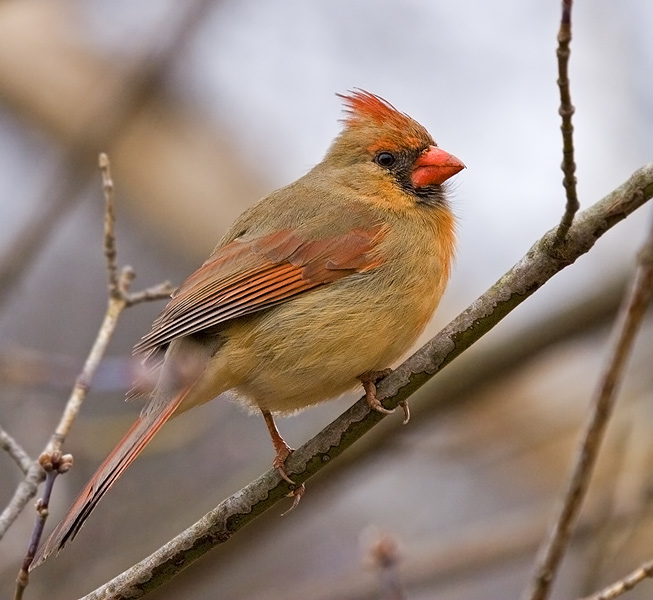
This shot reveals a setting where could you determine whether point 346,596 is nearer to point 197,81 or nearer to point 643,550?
point 643,550

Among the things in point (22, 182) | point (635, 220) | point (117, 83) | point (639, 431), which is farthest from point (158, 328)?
point (635, 220)

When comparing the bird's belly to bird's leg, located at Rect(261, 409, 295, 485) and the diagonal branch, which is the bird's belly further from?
the diagonal branch

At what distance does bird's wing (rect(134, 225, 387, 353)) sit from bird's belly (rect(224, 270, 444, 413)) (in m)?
0.06

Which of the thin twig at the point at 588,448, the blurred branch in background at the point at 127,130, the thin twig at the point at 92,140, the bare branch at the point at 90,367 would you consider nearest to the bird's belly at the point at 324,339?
the bare branch at the point at 90,367

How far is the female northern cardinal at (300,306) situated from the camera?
338 centimetres

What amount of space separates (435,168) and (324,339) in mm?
983

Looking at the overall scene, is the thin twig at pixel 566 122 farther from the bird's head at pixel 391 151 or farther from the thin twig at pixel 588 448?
the bird's head at pixel 391 151

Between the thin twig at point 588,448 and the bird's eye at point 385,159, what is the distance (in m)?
1.71

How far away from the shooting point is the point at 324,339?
3.38 m

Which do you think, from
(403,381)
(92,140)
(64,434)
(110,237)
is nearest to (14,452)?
(64,434)

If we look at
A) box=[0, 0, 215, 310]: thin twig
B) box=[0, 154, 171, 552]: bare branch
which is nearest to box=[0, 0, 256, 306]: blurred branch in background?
box=[0, 0, 215, 310]: thin twig

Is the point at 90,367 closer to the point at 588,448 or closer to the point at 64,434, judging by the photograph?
the point at 64,434

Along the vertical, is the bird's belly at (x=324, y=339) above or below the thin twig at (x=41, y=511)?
above

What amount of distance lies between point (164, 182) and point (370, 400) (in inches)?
170
